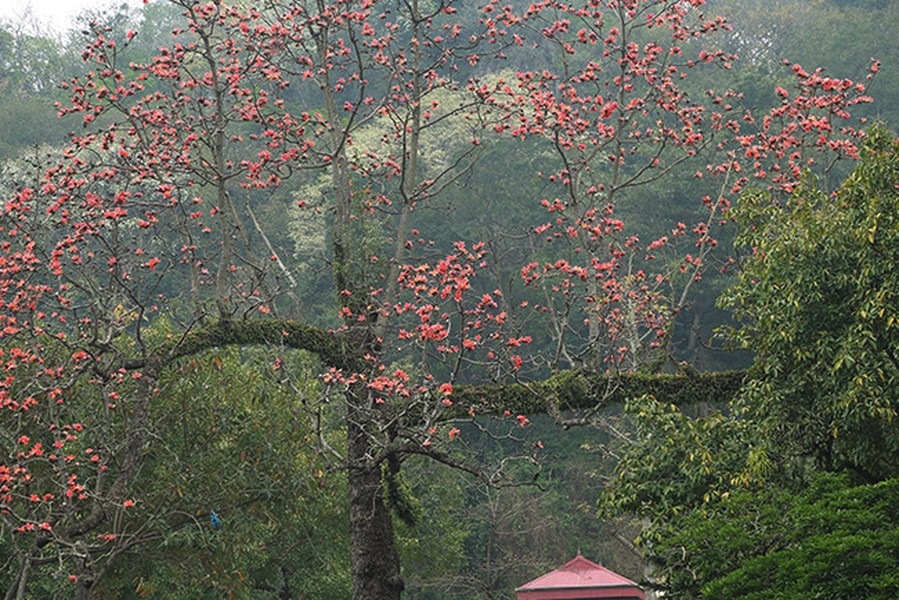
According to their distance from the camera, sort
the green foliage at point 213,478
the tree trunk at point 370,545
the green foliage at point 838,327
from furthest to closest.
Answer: the green foliage at point 213,478 → the tree trunk at point 370,545 → the green foliage at point 838,327

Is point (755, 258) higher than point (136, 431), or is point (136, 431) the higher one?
point (755, 258)

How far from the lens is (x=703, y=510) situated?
9.59 metres

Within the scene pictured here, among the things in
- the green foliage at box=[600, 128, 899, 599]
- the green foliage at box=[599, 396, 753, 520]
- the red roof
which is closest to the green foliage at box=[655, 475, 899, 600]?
the green foliage at box=[600, 128, 899, 599]

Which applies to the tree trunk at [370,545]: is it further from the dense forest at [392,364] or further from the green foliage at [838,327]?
the green foliage at [838,327]

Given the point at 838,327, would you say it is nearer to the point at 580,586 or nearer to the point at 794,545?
the point at 794,545

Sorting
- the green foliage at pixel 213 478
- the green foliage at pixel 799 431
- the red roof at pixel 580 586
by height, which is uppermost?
the green foliage at pixel 799 431

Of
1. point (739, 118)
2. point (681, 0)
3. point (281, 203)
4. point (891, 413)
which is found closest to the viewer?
point (891, 413)

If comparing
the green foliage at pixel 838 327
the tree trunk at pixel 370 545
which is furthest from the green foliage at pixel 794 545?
the tree trunk at pixel 370 545

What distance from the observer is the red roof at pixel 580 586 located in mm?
20875

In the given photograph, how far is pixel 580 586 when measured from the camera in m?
20.8

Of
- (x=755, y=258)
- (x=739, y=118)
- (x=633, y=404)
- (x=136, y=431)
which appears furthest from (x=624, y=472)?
(x=739, y=118)

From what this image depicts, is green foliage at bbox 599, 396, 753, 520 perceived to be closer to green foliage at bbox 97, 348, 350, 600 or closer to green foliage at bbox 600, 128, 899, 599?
green foliage at bbox 600, 128, 899, 599

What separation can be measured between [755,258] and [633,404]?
191cm

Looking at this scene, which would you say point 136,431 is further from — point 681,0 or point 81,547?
point 681,0
